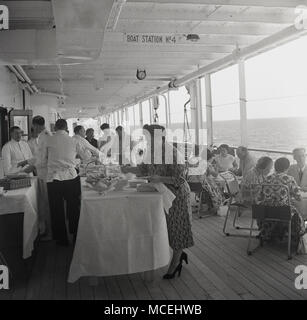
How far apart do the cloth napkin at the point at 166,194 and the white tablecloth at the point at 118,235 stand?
0.07 metres

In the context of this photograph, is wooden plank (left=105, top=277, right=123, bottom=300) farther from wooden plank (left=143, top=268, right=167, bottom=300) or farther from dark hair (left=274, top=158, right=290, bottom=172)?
dark hair (left=274, top=158, right=290, bottom=172)

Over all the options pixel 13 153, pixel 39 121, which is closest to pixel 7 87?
pixel 13 153

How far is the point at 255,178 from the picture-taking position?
4594 mm

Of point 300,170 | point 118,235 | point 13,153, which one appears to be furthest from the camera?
point 13,153

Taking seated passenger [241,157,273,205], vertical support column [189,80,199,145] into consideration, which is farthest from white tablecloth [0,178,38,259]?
vertical support column [189,80,199,145]

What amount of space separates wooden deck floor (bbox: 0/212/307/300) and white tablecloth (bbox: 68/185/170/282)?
181 millimetres

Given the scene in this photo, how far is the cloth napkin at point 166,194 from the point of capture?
3.29m

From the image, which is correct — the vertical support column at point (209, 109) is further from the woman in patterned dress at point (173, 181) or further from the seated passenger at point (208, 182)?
the woman in patterned dress at point (173, 181)

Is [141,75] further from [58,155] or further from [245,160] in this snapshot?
[58,155]

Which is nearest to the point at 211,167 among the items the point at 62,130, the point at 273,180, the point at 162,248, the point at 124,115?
the point at 273,180

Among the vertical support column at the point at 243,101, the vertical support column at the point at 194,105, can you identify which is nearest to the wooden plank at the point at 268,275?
the vertical support column at the point at 243,101

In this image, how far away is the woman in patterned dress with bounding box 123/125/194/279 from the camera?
336 cm

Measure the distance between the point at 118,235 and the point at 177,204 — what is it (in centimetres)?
61
